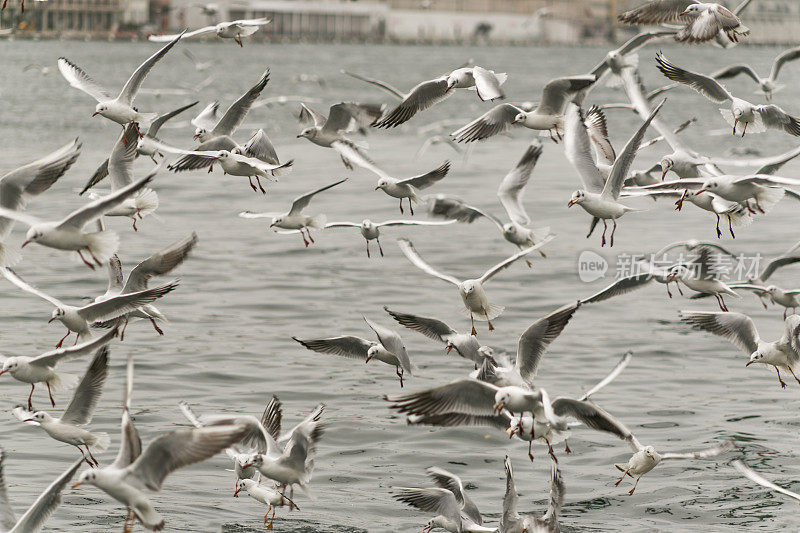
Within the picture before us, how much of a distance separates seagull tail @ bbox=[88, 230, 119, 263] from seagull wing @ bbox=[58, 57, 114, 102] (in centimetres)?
234

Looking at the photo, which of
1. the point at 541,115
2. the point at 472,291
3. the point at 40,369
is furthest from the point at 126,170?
the point at 541,115

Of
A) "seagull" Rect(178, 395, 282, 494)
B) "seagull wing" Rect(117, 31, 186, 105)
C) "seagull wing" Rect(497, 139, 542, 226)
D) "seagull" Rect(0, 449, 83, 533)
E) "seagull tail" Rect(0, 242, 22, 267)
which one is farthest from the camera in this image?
"seagull wing" Rect(497, 139, 542, 226)

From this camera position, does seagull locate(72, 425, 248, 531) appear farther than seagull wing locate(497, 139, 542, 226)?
No

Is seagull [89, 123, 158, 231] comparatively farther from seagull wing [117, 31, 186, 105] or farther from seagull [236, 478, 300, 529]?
seagull [236, 478, 300, 529]

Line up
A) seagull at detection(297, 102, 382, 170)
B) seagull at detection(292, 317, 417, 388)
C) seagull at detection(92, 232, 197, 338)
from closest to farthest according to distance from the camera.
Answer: seagull at detection(92, 232, 197, 338), seagull at detection(292, 317, 417, 388), seagull at detection(297, 102, 382, 170)

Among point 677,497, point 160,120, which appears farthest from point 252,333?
point 677,497

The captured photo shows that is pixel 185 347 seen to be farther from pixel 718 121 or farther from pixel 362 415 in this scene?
pixel 718 121

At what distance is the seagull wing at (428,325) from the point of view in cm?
1127

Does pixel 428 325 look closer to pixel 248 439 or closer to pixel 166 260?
pixel 248 439

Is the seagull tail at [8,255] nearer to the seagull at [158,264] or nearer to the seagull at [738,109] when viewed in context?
the seagull at [158,264]

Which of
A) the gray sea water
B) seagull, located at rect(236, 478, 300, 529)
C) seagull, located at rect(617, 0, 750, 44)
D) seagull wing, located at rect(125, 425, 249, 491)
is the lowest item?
the gray sea water

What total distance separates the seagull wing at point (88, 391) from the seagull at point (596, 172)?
13.0 ft

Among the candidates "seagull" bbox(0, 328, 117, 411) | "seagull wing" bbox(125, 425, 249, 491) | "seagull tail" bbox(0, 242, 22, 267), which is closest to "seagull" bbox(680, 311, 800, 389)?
"seagull wing" bbox(125, 425, 249, 491)

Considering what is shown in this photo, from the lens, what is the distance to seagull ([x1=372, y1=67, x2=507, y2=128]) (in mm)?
10984
